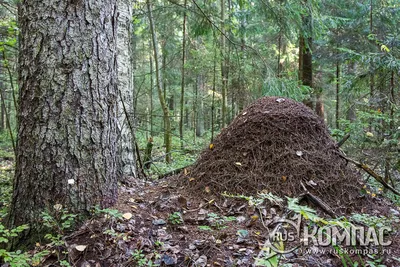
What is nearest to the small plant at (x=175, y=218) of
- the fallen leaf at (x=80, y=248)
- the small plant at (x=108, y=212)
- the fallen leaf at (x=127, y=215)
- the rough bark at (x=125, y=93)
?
the fallen leaf at (x=127, y=215)

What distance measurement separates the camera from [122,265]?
2018 millimetres

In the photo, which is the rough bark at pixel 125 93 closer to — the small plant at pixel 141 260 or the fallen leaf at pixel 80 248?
the fallen leaf at pixel 80 248

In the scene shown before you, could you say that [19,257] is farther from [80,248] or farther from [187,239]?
[187,239]

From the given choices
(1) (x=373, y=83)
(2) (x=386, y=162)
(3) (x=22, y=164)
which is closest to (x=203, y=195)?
(3) (x=22, y=164)

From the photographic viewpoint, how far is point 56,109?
7.51 ft

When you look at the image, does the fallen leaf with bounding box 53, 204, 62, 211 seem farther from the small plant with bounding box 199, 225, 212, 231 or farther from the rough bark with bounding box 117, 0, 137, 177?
the rough bark with bounding box 117, 0, 137, 177

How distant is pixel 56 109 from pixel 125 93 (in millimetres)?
1869

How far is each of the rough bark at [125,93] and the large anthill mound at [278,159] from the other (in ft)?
3.29

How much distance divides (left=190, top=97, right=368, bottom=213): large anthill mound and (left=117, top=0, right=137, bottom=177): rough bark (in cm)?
100

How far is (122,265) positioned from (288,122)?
8.38 feet

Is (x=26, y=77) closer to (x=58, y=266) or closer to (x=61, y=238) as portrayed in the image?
(x=61, y=238)

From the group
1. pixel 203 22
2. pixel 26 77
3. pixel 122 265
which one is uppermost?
pixel 203 22

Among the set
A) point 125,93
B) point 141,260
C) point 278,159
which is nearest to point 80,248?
point 141,260

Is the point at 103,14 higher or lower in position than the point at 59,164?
higher
